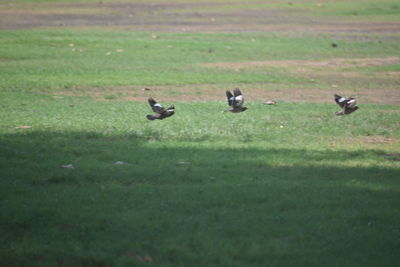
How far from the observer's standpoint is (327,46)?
26.7m

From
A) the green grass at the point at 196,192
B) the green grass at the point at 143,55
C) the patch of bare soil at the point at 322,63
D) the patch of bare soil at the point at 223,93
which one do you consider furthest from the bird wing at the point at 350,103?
the patch of bare soil at the point at 322,63

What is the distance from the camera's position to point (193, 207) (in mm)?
7125

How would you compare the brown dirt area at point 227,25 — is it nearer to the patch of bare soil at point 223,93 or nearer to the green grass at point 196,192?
the patch of bare soil at point 223,93

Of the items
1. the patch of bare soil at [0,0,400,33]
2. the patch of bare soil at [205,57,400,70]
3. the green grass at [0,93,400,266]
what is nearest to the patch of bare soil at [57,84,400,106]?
the green grass at [0,93,400,266]

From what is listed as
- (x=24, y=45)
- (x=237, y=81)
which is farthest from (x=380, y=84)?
Result: (x=24, y=45)

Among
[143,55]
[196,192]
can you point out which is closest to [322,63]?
[143,55]

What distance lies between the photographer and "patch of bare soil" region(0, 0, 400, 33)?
106ft

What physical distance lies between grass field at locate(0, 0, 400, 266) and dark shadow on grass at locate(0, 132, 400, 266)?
2cm

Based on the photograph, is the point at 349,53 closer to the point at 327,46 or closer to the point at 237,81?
the point at 327,46

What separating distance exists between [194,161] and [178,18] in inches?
1085

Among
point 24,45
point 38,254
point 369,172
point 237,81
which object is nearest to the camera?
point 38,254

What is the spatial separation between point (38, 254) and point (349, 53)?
21.3 meters

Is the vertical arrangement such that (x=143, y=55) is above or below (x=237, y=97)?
below

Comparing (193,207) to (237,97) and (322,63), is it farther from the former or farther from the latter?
(322,63)
